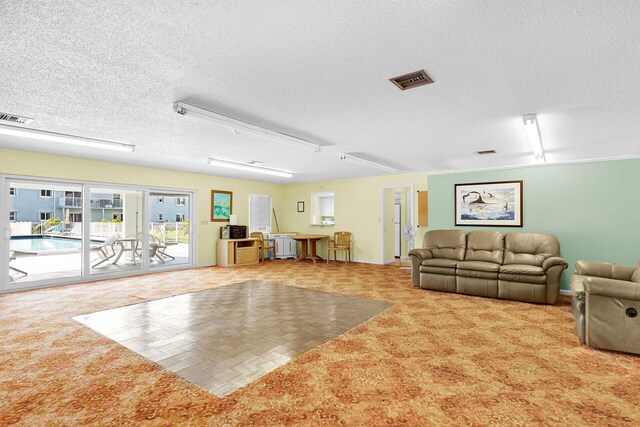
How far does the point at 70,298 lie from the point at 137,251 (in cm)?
233

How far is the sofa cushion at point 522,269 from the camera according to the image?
15.2 ft

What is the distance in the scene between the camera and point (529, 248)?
5.25 metres

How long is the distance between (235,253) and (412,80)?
272 inches

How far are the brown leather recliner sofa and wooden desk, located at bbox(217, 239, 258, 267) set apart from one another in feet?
15.5

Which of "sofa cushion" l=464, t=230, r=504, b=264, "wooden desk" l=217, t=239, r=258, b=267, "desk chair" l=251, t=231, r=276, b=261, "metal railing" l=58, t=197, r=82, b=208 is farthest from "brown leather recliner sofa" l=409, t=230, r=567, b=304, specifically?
"metal railing" l=58, t=197, r=82, b=208

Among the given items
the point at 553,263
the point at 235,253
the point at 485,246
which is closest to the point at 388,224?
the point at 485,246

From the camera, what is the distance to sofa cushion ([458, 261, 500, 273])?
16.3 feet

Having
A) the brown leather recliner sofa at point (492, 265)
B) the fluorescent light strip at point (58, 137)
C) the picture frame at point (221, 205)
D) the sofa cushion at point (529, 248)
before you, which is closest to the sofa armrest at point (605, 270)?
the brown leather recliner sofa at point (492, 265)

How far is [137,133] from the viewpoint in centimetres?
437

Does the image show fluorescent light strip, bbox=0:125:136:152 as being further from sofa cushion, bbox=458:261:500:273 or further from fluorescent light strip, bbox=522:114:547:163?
sofa cushion, bbox=458:261:500:273

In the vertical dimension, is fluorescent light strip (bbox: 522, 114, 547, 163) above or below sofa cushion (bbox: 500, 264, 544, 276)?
above

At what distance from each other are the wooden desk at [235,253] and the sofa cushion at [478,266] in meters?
5.56

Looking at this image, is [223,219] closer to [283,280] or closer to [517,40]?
[283,280]

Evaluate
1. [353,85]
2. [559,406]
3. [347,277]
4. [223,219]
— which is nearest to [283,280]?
[347,277]
